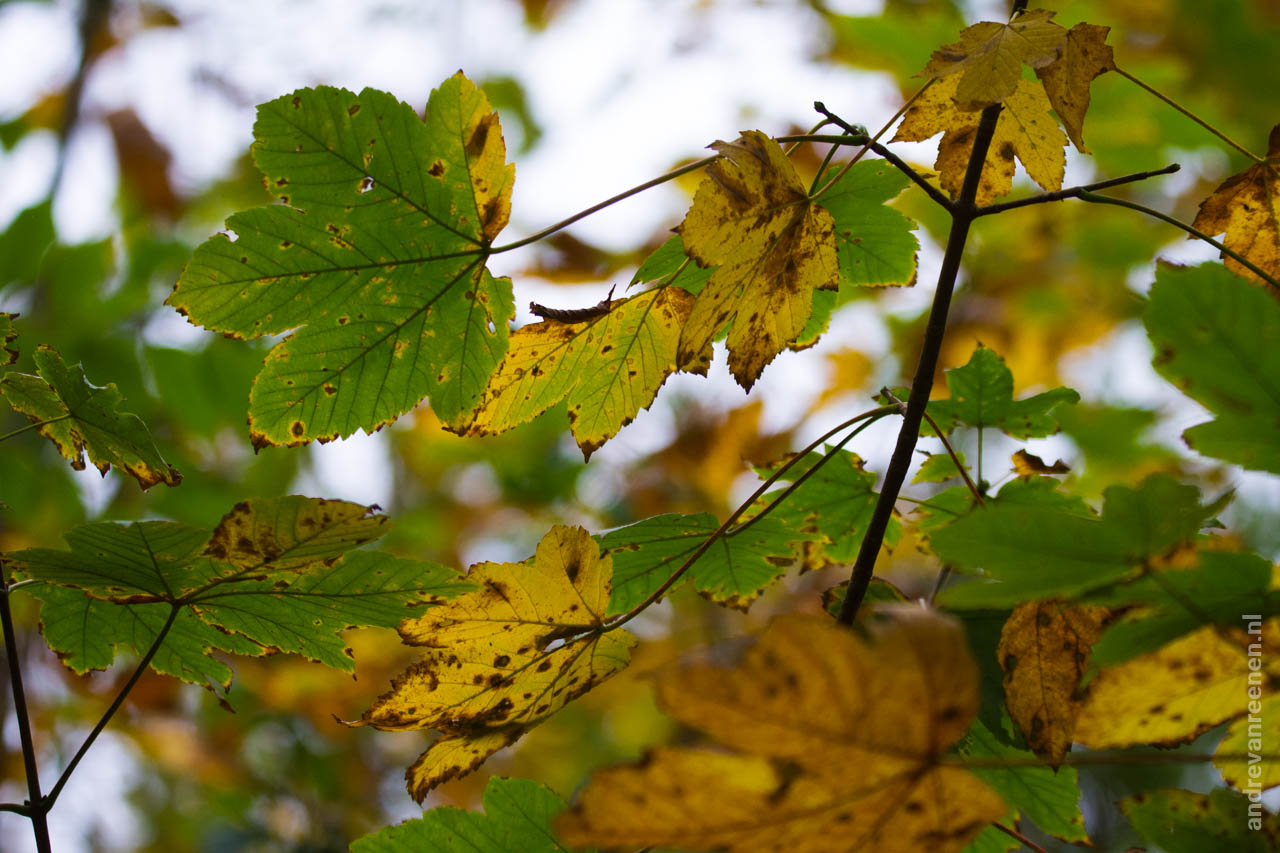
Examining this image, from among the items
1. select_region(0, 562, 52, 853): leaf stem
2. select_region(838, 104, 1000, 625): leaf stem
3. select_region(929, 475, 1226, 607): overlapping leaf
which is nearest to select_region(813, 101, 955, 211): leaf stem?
select_region(838, 104, 1000, 625): leaf stem

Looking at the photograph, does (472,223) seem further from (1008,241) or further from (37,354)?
(1008,241)

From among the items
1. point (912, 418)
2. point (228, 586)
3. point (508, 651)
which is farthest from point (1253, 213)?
point (228, 586)

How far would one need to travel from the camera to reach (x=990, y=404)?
2.49ft

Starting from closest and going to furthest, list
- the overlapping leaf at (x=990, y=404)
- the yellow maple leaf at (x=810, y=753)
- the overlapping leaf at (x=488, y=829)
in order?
the yellow maple leaf at (x=810, y=753) → the overlapping leaf at (x=488, y=829) → the overlapping leaf at (x=990, y=404)

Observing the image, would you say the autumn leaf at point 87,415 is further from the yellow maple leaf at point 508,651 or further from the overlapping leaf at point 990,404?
the overlapping leaf at point 990,404

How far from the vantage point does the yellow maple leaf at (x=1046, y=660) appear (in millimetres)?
547

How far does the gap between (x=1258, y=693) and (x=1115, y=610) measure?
0.13 m

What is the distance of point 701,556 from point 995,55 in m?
0.39

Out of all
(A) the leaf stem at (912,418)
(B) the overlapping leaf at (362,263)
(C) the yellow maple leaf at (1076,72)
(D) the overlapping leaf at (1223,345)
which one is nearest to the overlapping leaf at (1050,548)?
(D) the overlapping leaf at (1223,345)

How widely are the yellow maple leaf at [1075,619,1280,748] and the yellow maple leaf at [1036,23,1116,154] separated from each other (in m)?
0.30

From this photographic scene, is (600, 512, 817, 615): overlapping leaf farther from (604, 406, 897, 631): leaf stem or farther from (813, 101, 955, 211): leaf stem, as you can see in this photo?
(813, 101, 955, 211): leaf stem

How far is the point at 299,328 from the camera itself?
2.10 feet

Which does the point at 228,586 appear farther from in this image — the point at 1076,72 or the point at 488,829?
the point at 1076,72

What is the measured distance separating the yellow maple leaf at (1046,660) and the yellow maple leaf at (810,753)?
0.21 metres
